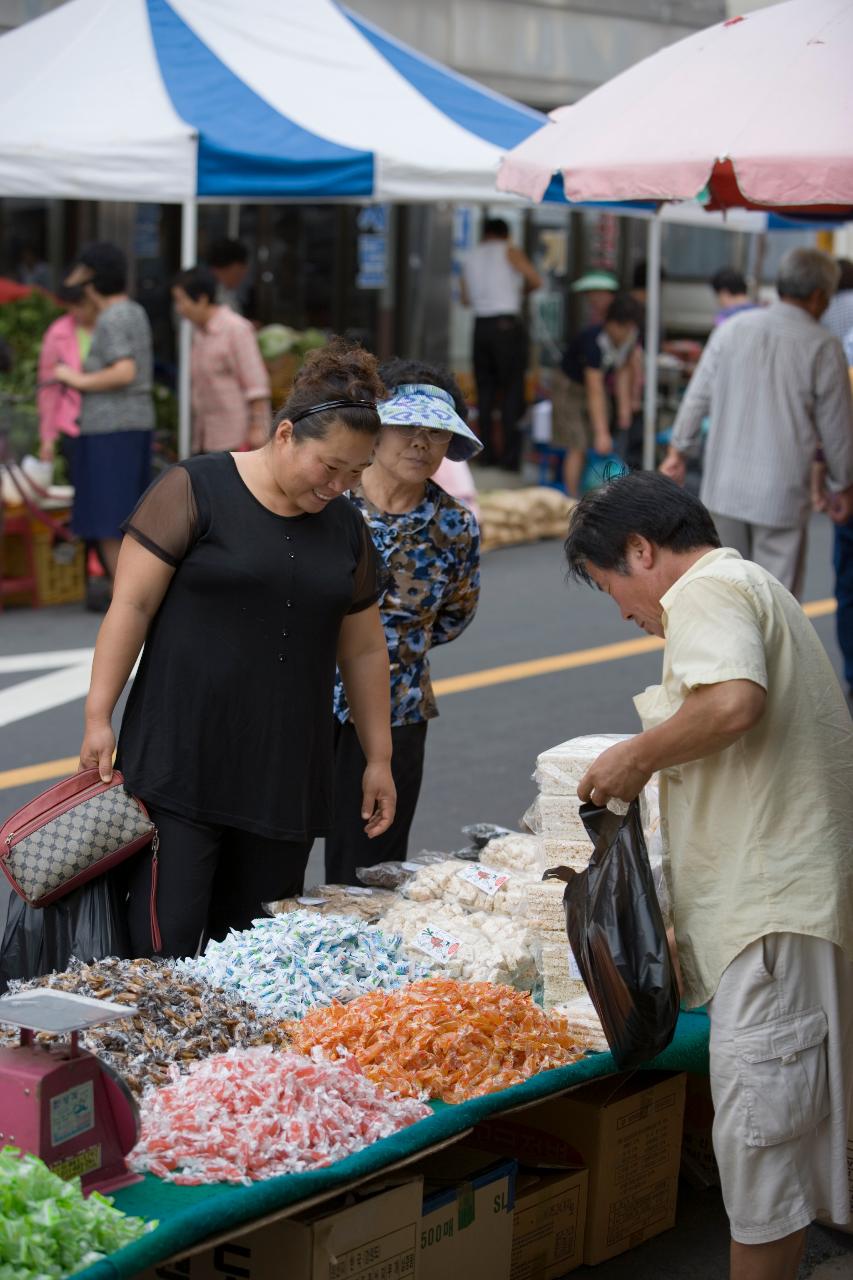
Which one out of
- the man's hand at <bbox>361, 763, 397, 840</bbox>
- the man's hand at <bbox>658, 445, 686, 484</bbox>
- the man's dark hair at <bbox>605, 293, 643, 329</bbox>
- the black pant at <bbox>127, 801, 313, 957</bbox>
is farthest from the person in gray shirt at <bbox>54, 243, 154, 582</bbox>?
the black pant at <bbox>127, 801, 313, 957</bbox>

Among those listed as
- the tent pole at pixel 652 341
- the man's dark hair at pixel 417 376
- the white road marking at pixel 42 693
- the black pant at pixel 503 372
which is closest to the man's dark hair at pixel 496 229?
the black pant at pixel 503 372

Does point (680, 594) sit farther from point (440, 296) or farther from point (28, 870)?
point (440, 296)

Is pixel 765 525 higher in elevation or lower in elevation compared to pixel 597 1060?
higher

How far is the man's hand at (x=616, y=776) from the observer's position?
3053 millimetres

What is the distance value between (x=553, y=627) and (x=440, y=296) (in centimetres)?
733

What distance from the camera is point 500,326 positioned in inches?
569

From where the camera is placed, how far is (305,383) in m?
3.77

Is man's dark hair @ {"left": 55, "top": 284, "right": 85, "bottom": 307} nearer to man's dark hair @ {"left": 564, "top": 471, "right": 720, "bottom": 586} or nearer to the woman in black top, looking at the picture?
the woman in black top

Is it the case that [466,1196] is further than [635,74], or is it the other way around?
[635,74]

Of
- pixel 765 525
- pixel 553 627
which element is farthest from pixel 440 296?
pixel 765 525

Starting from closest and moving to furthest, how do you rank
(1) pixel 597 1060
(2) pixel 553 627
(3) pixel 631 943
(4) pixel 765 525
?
(3) pixel 631 943
(1) pixel 597 1060
(4) pixel 765 525
(2) pixel 553 627

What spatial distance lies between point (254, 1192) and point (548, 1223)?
103 centimetres

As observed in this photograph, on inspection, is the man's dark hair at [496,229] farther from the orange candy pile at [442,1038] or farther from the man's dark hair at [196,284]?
the orange candy pile at [442,1038]

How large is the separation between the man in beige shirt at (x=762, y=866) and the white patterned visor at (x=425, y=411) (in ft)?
4.33
